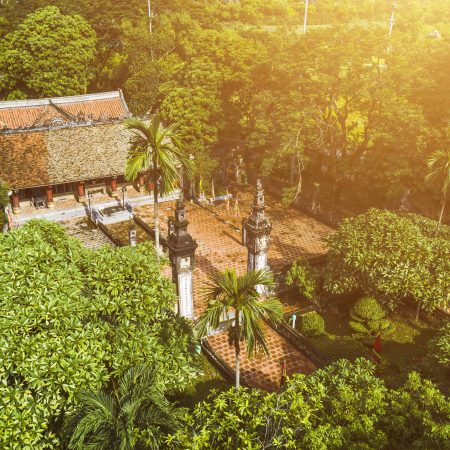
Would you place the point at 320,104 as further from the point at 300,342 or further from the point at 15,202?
the point at 15,202

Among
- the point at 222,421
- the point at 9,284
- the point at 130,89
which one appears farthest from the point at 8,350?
the point at 130,89

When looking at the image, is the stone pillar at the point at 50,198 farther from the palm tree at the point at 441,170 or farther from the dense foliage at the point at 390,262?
the palm tree at the point at 441,170

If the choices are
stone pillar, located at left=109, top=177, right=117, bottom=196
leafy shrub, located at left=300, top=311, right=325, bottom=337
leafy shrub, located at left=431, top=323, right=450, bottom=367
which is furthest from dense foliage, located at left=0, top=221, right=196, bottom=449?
stone pillar, located at left=109, top=177, right=117, bottom=196

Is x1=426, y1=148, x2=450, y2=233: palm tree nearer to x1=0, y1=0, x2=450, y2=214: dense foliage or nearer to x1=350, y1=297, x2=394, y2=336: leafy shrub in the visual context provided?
x1=0, y1=0, x2=450, y2=214: dense foliage

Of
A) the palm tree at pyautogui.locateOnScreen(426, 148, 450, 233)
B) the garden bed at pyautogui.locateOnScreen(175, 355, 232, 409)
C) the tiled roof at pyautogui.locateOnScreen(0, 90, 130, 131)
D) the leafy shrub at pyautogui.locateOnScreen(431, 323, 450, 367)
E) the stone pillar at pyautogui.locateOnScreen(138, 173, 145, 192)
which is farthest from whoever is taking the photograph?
Answer: the tiled roof at pyautogui.locateOnScreen(0, 90, 130, 131)

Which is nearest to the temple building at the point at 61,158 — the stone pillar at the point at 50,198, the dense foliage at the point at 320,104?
the stone pillar at the point at 50,198

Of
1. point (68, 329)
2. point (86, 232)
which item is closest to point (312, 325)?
point (68, 329)

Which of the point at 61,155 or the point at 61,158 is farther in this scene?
the point at 61,155

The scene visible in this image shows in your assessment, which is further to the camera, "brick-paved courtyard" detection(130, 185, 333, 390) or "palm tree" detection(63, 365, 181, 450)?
"brick-paved courtyard" detection(130, 185, 333, 390)
